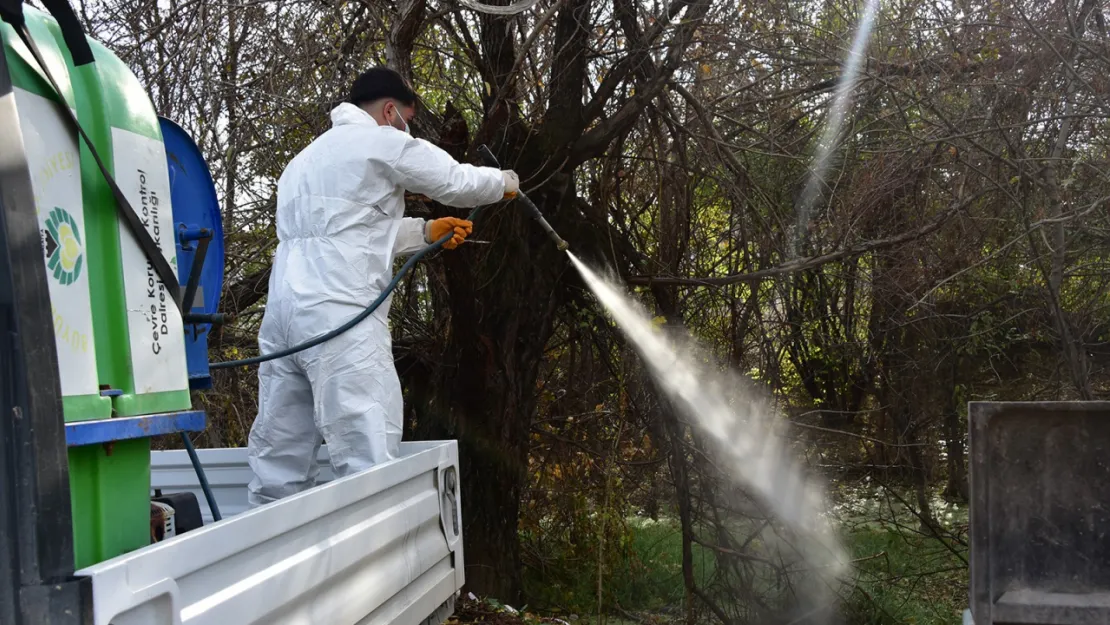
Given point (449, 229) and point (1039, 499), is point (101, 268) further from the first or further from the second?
point (1039, 499)

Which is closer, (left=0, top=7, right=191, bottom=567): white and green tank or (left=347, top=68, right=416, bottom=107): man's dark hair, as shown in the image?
(left=0, top=7, right=191, bottom=567): white and green tank

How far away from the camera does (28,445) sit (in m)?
1.40

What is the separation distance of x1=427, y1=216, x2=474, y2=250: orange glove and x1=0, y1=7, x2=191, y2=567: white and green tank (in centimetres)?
177

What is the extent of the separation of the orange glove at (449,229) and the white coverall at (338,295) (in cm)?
10

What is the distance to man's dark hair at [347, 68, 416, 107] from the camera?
12.5 ft

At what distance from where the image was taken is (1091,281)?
5816 mm

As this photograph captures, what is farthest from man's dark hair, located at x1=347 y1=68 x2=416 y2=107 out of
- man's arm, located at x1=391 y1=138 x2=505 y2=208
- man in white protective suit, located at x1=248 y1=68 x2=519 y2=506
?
man's arm, located at x1=391 y1=138 x2=505 y2=208

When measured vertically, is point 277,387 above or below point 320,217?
below

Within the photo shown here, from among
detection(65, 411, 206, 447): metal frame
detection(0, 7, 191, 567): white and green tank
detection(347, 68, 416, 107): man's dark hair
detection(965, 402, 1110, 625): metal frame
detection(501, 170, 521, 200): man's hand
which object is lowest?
detection(965, 402, 1110, 625): metal frame

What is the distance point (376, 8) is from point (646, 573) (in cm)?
402

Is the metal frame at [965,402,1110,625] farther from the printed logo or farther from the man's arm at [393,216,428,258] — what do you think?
the printed logo

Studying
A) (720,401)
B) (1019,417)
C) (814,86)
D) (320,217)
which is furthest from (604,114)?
(1019,417)

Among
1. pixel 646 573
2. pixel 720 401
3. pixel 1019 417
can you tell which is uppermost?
pixel 1019 417

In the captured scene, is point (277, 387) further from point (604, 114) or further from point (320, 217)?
point (604, 114)
